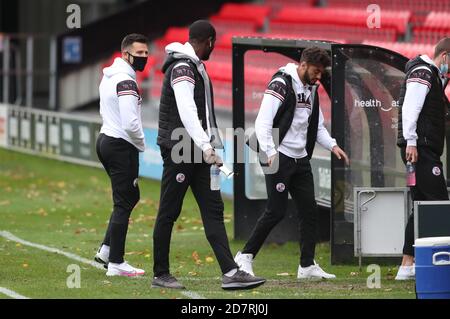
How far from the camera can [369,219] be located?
11516 mm

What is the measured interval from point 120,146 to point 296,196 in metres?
1.55

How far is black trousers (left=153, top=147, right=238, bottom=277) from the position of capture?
9.84 m

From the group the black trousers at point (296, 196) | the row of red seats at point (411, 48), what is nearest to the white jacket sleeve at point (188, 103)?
the black trousers at point (296, 196)

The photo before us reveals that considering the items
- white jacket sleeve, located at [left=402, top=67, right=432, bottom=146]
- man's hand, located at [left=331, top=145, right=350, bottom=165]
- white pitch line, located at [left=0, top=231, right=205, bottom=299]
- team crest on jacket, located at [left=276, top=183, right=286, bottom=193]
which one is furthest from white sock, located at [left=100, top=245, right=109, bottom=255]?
white jacket sleeve, located at [left=402, top=67, right=432, bottom=146]

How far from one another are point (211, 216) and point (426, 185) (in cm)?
185

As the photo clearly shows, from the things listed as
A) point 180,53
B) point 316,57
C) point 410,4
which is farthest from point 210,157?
point 410,4

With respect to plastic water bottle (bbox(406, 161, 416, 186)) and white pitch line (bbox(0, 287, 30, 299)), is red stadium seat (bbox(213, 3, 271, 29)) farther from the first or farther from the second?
white pitch line (bbox(0, 287, 30, 299))

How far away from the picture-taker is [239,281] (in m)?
9.87

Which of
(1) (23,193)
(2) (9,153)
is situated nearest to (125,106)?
(1) (23,193)

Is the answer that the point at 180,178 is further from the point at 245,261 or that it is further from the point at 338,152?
the point at 338,152

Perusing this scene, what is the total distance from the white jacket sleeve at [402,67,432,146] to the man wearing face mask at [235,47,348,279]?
0.76 meters

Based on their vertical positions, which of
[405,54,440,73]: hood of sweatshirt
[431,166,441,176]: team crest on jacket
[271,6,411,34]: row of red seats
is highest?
[271,6,411,34]: row of red seats
